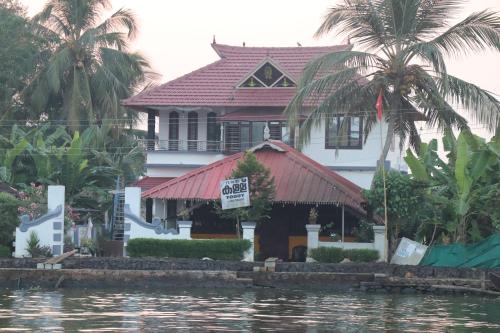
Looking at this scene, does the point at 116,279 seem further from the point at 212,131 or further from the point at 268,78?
the point at 268,78

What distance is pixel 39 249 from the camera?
121ft

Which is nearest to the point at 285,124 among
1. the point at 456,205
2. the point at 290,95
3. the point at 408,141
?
the point at 290,95

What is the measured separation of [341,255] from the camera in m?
37.2

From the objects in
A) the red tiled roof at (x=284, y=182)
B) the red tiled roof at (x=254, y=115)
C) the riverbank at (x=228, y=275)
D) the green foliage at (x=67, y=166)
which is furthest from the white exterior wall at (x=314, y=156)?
the riverbank at (x=228, y=275)

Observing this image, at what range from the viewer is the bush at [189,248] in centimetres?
3725

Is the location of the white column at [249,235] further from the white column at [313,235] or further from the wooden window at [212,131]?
the wooden window at [212,131]

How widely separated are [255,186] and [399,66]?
6.68 m

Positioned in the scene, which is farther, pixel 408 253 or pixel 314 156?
pixel 314 156

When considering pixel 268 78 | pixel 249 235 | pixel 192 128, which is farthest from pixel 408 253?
pixel 192 128

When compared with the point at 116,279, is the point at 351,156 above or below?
above

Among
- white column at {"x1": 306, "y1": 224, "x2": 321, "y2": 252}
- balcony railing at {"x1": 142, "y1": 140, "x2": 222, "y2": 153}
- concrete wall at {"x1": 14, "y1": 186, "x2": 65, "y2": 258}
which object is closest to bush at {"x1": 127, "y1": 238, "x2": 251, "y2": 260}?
white column at {"x1": 306, "y1": 224, "x2": 321, "y2": 252}

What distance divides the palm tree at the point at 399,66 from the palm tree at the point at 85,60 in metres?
18.8

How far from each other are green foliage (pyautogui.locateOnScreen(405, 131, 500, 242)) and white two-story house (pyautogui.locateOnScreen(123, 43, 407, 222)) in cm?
878

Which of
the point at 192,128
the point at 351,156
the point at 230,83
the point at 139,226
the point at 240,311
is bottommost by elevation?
the point at 240,311
